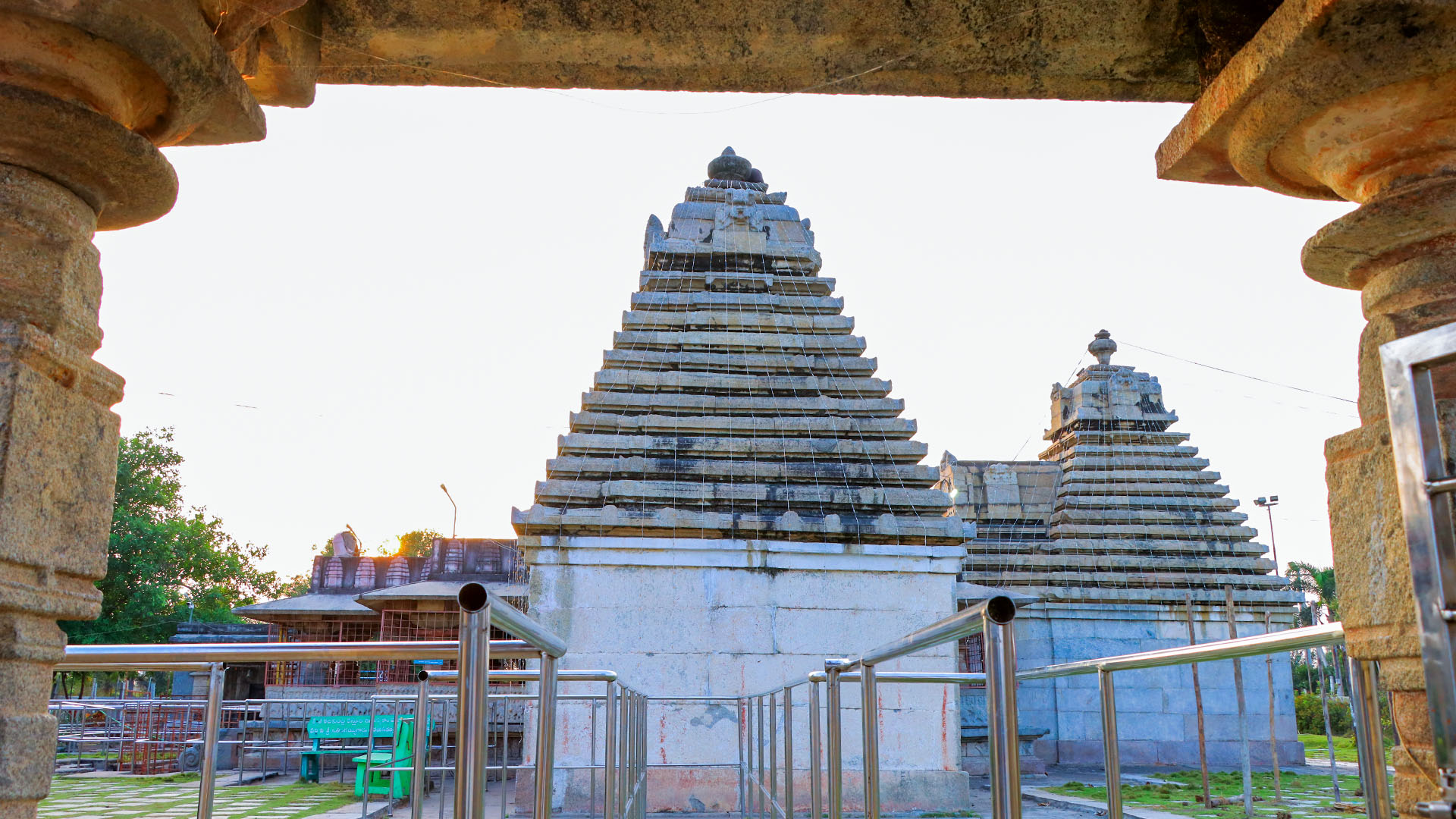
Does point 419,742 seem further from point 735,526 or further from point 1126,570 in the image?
point 1126,570

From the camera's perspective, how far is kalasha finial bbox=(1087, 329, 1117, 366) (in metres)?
20.5

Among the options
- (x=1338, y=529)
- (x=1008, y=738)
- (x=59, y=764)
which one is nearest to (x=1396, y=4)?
(x=1338, y=529)

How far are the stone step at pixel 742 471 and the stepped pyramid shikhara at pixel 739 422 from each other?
0.6 inches

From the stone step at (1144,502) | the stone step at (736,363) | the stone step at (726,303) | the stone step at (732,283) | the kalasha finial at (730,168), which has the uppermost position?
the kalasha finial at (730,168)

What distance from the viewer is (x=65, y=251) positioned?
109 inches

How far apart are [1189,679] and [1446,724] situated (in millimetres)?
16685

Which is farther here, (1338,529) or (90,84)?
(1338,529)

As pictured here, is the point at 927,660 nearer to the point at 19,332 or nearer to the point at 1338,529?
the point at 1338,529

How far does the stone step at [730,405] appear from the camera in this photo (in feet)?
39.5

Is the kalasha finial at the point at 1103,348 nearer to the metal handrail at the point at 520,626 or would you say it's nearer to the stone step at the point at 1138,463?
the stone step at the point at 1138,463

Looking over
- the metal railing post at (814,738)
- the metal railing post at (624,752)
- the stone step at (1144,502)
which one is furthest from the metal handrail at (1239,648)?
the stone step at (1144,502)

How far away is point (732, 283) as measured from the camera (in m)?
13.2

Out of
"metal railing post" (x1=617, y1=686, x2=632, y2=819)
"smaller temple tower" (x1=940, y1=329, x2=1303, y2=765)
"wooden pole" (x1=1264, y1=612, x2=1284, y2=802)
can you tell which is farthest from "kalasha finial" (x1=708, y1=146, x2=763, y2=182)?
"metal railing post" (x1=617, y1=686, x2=632, y2=819)

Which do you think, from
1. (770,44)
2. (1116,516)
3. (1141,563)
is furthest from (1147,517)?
(770,44)
